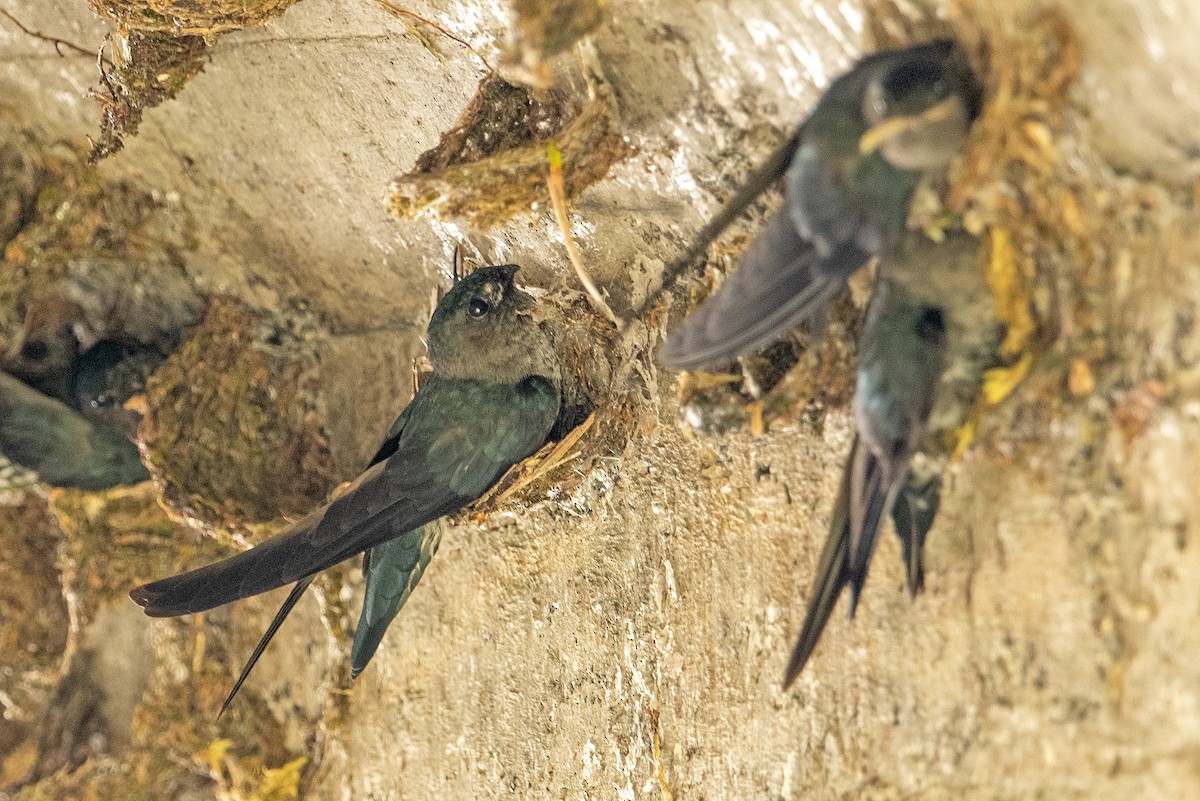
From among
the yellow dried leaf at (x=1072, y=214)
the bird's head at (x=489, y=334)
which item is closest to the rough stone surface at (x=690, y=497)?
the yellow dried leaf at (x=1072, y=214)

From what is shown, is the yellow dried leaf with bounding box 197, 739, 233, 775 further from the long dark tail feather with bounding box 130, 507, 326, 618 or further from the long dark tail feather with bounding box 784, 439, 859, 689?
the long dark tail feather with bounding box 784, 439, 859, 689

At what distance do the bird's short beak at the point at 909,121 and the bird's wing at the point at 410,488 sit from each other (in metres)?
1.22

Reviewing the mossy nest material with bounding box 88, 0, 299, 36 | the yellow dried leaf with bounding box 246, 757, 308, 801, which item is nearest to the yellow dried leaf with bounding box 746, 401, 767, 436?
the mossy nest material with bounding box 88, 0, 299, 36

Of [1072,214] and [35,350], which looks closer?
[1072,214]

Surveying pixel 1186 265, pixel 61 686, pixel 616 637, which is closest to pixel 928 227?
pixel 1186 265

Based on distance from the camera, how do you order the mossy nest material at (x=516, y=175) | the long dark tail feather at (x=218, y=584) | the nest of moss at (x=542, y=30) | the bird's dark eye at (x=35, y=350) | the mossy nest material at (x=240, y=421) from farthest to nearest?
the bird's dark eye at (x=35, y=350) → the mossy nest material at (x=240, y=421) → the long dark tail feather at (x=218, y=584) → the mossy nest material at (x=516, y=175) → the nest of moss at (x=542, y=30)

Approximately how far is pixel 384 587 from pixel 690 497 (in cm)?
79

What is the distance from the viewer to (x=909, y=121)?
4.16 feet

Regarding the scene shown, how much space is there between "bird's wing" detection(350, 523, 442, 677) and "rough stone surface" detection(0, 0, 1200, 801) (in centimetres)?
18

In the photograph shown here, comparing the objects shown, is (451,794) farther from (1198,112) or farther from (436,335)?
(1198,112)

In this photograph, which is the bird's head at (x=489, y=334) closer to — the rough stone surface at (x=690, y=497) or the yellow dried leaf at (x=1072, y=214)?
the rough stone surface at (x=690, y=497)

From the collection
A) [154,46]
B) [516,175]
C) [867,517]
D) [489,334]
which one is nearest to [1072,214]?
[867,517]

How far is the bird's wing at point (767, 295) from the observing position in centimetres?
138

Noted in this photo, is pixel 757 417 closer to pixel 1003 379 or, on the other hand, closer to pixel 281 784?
pixel 1003 379
